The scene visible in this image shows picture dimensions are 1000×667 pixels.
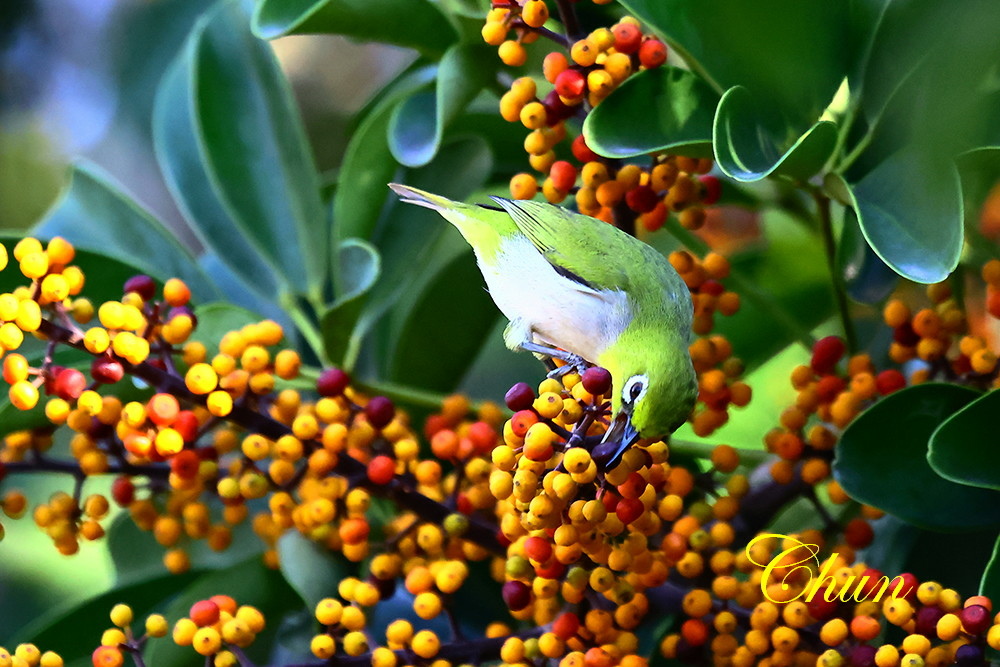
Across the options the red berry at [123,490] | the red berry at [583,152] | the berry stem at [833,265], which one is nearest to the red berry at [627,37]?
the red berry at [583,152]

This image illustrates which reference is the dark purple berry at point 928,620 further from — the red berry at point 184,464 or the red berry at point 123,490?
the red berry at point 123,490

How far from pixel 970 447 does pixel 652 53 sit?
0.62 metres

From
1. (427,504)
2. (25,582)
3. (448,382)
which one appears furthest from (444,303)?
(25,582)

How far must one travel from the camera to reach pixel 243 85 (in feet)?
6.40

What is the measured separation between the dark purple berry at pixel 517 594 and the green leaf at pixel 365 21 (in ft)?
2.61

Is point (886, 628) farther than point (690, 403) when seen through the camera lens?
Yes

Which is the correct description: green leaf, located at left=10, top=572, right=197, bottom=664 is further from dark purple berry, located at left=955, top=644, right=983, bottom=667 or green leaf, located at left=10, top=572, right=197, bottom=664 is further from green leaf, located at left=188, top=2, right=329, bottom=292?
dark purple berry, located at left=955, top=644, right=983, bottom=667

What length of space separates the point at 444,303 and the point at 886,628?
955mm

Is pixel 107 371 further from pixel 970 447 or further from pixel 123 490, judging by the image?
pixel 970 447

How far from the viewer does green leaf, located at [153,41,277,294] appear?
2.01m

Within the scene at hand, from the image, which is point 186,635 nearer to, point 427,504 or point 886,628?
point 427,504

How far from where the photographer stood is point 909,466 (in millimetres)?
1451

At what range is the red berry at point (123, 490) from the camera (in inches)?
64.6

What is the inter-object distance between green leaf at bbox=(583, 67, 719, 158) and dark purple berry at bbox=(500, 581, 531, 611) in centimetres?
55
